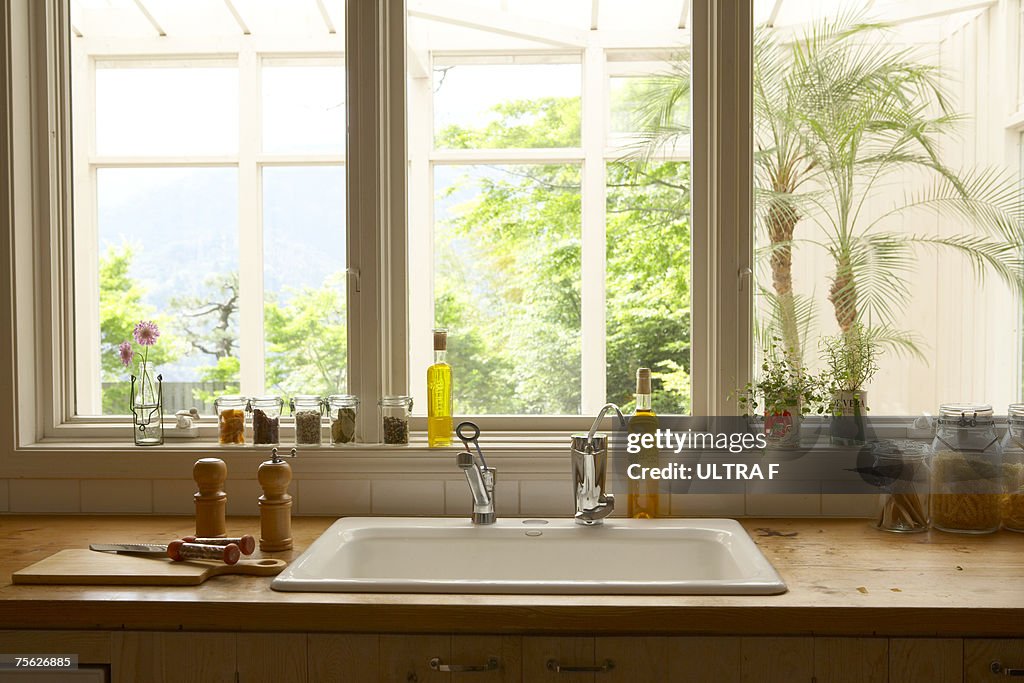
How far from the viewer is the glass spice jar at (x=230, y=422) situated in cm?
217

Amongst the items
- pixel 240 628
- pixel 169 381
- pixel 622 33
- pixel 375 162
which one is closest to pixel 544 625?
pixel 240 628

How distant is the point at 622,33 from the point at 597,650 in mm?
1637

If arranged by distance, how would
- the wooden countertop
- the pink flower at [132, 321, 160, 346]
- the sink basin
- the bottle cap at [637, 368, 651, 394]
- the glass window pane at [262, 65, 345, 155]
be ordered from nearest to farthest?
the wooden countertop → the sink basin → the bottle cap at [637, 368, 651, 394] → the pink flower at [132, 321, 160, 346] → the glass window pane at [262, 65, 345, 155]

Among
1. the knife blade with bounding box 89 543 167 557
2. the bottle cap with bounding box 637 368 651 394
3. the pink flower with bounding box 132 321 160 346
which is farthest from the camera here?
the pink flower with bounding box 132 321 160 346

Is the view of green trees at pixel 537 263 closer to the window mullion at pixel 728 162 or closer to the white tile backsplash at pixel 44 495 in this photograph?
the window mullion at pixel 728 162

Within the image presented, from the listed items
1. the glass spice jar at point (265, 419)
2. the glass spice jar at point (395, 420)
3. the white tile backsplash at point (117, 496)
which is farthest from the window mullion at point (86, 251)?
the glass spice jar at point (395, 420)

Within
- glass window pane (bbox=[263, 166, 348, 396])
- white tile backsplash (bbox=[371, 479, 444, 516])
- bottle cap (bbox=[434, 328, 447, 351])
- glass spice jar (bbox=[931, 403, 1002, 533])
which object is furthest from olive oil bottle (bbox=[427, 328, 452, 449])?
glass spice jar (bbox=[931, 403, 1002, 533])

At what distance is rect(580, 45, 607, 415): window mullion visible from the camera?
7.72 ft

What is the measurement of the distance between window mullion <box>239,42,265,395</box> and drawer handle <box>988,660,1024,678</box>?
1.86 meters

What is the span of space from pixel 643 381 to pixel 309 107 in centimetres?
118

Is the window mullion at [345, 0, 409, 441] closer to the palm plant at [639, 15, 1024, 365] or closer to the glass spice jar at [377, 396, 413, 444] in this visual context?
the glass spice jar at [377, 396, 413, 444]

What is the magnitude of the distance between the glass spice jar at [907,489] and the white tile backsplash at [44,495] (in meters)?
1.94

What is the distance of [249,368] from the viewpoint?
7.88ft

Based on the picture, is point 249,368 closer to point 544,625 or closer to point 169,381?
point 169,381
